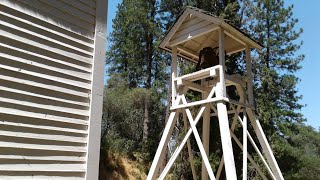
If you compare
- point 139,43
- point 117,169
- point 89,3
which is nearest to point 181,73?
point 117,169

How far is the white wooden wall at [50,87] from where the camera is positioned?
376cm

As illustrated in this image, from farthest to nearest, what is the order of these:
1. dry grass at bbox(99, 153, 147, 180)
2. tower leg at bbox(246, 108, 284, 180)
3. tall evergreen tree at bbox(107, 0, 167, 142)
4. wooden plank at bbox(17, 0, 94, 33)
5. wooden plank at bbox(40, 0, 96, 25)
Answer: tall evergreen tree at bbox(107, 0, 167, 142)
dry grass at bbox(99, 153, 147, 180)
tower leg at bbox(246, 108, 284, 180)
wooden plank at bbox(40, 0, 96, 25)
wooden plank at bbox(17, 0, 94, 33)

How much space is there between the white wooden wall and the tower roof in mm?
3401

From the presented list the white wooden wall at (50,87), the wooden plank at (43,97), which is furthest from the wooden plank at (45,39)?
the wooden plank at (43,97)

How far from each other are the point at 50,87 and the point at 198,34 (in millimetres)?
4451

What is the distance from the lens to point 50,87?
13.7ft

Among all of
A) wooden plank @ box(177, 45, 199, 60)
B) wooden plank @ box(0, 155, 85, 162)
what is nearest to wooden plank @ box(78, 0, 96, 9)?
wooden plank @ box(0, 155, 85, 162)

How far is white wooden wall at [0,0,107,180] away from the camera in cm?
376

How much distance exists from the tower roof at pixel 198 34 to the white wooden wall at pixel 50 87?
11.2 feet

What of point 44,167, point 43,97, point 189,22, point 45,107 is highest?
point 189,22

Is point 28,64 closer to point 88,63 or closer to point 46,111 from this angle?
point 46,111

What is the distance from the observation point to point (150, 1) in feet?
90.0

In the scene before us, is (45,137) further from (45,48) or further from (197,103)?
(197,103)

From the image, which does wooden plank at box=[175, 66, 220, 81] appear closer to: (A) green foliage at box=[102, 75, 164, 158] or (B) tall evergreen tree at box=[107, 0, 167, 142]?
(A) green foliage at box=[102, 75, 164, 158]
